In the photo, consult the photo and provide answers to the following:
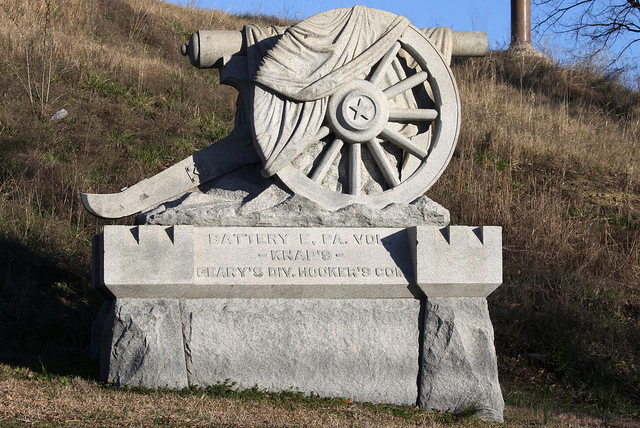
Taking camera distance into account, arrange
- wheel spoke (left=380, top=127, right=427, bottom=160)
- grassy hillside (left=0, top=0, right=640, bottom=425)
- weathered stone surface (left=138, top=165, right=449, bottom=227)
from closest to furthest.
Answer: weathered stone surface (left=138, top=165, right=449, bottom=227)
wheel spoke (left=380, top=127, right=427, bottom=160)
grassy hillside (left=0, top=0, right=640, bottom=425)

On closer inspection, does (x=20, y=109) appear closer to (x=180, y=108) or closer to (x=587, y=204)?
(x=180, y=108)

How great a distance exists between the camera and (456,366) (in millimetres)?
4703

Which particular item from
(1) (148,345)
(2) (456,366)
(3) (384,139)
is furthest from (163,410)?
(3) (384,139)

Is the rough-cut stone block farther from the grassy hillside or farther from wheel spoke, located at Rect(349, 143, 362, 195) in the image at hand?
the grassy hillside

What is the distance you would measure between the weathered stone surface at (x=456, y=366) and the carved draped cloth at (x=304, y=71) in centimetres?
144

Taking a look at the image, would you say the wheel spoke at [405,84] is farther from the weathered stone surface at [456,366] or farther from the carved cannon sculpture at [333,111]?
the weathered stone surface at [456,366]

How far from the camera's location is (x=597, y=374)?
630 centimetres

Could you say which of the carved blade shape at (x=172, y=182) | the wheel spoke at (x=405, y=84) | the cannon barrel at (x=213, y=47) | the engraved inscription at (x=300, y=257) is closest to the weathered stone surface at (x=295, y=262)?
the engraved inscription at (x=300, y=257)

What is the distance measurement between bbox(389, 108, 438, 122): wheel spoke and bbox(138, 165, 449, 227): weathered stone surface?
1.98ft

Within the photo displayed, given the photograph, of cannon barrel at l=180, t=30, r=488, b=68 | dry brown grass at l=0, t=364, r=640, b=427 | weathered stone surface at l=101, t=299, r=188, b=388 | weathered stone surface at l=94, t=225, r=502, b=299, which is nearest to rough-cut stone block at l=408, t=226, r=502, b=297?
weathered stone surface at l=94, t=225, r=502, b=299

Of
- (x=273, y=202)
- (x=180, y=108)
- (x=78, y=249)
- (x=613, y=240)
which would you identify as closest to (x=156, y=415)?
(x=273, y=202)

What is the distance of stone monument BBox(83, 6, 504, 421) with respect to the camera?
4633 millimetres

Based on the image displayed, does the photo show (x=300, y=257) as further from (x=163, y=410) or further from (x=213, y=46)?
(x=213, y=46)

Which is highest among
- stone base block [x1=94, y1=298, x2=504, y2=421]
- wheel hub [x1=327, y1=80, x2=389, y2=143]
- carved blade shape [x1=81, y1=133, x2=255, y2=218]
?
wheel hub [x1=327, y1=80, x2=389, y2=143]
